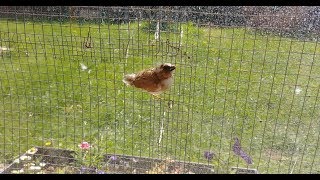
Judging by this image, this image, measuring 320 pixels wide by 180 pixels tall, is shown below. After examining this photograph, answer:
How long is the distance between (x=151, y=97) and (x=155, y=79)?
277 millimetres

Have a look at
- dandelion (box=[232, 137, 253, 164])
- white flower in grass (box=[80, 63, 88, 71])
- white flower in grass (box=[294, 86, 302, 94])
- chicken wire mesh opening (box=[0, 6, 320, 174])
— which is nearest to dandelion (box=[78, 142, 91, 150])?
chicken wire mesh opening (box=[0, 6, 320, 174])

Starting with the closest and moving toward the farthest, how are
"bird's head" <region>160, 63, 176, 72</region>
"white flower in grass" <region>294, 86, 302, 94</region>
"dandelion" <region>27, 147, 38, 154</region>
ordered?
1. "bird's head" <region>160, 63, 176, 72</region>
2. "white flower in grass" <region>294, 86, 302, 94</region>
3. "dandelion" <region>27, 147, 38, 154</region>

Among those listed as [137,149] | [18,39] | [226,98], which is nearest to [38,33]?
[18,39]

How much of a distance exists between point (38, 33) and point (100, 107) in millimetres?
454

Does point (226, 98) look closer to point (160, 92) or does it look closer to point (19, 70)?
point (160, 92)

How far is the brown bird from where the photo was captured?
141 centimetres

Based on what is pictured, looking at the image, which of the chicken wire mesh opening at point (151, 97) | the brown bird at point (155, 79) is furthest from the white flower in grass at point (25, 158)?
the brown bird at point (155, 79)

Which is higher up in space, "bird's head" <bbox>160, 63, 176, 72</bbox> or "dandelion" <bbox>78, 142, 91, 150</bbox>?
"bird's head" <bbox>160, 63, 176, 72</bbox>

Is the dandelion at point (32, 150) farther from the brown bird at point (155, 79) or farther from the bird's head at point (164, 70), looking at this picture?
the bird's head at point (164, 70)

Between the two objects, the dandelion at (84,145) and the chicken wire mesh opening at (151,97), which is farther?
the dandelion at (84,145)

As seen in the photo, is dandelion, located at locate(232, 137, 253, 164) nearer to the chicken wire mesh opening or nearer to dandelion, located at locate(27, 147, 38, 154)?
the chicken wire mesh opening

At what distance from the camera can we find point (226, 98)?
5.41 ft

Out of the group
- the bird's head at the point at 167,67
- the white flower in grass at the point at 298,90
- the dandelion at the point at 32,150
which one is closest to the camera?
the bird's head at the point at 167,67

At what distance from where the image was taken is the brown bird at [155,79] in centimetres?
141
